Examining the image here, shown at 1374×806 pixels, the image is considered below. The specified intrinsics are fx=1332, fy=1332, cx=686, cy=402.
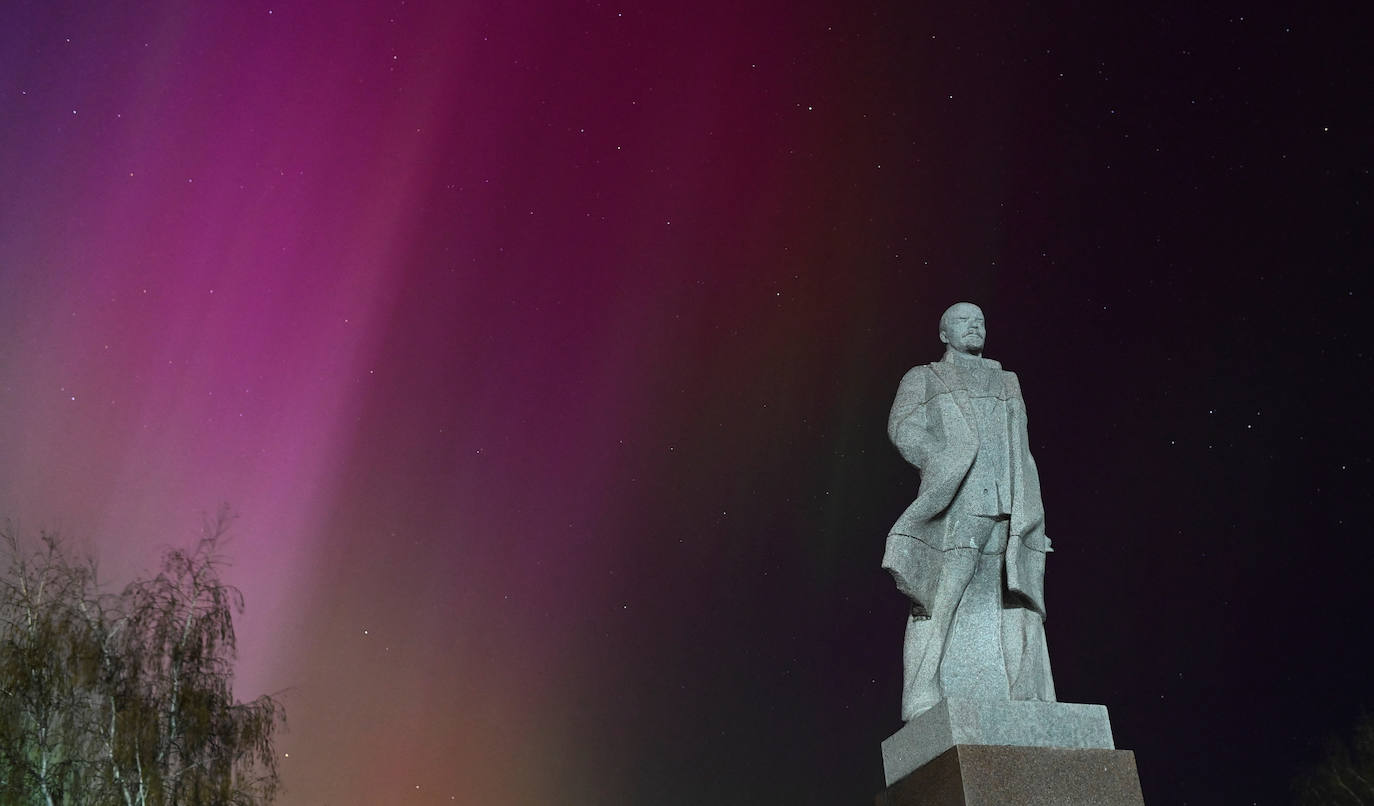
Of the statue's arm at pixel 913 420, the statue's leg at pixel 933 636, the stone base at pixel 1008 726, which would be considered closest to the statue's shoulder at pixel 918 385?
the statue's arm at pixel 913 420

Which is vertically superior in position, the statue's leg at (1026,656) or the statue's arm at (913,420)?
the statue's arm at (913,420)

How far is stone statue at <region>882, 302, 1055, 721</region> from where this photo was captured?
834 centimetres

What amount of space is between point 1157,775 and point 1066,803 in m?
29.8

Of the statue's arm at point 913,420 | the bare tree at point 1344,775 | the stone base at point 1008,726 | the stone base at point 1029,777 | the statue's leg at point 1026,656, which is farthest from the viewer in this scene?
the bare tree at point 1344,775

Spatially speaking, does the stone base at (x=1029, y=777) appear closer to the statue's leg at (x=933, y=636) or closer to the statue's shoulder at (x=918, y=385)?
the statue's leg at (x=933, y=636)

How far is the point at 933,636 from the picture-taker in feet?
27.7

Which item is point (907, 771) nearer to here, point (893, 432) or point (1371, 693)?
point (893, 432)

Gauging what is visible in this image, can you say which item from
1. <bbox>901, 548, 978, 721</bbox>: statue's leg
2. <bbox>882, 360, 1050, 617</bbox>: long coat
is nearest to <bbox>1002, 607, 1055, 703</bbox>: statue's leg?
<bbox>882, 360, 1050, 617</bbox>: long coat

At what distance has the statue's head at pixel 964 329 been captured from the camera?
9.36 meters

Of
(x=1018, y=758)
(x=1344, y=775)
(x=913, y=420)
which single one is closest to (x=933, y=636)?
(x=1018, y=758)

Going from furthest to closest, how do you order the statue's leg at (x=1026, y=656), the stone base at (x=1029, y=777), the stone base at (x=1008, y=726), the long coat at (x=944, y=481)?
the long coat at (x=944, y=481), the statue's leg at (x=1026, y=656), the stone base at (x=1008, y=726), the stone base at (x=1029, y=777)

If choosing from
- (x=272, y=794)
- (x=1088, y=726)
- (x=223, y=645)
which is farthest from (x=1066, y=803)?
(x=223, y=645)

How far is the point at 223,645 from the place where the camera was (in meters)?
20.0

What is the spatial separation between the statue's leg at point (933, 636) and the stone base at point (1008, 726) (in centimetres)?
35
